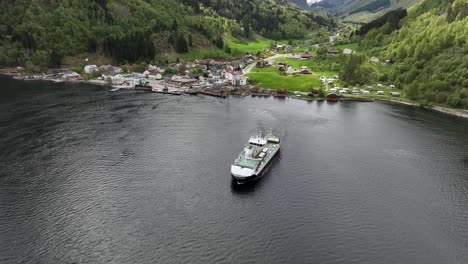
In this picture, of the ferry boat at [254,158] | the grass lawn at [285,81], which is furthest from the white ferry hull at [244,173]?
the grass lawn at [285,81]

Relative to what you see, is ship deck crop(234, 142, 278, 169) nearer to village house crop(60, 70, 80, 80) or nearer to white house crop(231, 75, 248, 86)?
white house crop(231, 75, 248, 86)

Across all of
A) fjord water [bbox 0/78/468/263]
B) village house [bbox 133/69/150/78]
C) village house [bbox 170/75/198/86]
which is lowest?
fjord water [bbox 0/78/468/263]

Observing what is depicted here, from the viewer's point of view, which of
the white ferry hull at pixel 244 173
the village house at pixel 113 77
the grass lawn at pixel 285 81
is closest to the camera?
the white ferry hull at pixel 244 173

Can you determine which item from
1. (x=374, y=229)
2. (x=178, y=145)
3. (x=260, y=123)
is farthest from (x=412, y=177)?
(x=178, y=145)

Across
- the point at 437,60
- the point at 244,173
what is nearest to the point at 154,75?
the point at 244,173

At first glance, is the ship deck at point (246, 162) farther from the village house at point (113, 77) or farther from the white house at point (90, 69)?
the white house at point (90, 69)

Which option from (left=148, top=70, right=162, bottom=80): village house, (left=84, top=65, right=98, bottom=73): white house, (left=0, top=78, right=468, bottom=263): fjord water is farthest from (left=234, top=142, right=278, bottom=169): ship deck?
(left=84, top=65, right=98, bottom=73): white house

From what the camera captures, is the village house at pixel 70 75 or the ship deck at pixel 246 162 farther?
the village house at pixel 70 75

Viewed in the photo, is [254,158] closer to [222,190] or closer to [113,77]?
[222,190]
